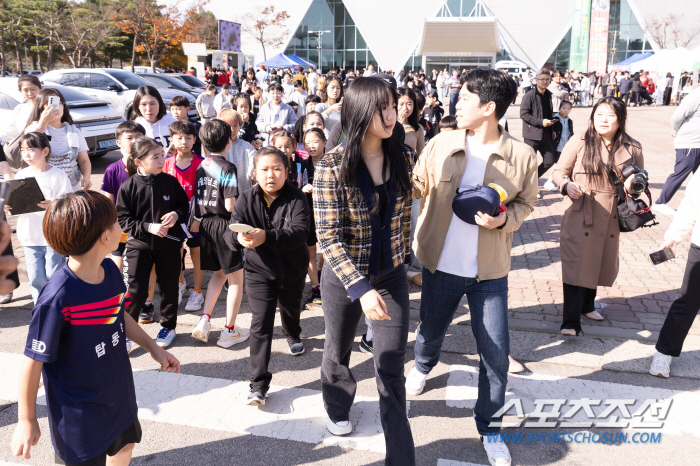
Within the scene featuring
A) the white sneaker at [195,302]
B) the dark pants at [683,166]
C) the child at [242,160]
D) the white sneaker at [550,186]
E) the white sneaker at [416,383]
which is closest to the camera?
the white sneaker at [416,383]

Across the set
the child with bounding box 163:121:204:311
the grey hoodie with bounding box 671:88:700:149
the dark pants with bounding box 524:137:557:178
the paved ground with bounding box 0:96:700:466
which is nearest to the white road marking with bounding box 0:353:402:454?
the paved ground with bounding box 0:96:700:466

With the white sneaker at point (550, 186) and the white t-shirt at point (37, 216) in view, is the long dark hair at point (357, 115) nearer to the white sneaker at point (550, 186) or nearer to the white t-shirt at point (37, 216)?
the white t-shirt at point (37, 216)

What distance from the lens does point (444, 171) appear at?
3086mm

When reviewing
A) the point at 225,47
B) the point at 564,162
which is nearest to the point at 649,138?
the point at 564,162

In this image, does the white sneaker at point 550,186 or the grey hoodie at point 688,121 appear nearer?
the grey hoodie at point 688,121

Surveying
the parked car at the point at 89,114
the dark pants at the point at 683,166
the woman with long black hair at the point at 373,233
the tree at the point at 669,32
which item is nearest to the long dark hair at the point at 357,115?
the woman with long black hair at the point at 373,233

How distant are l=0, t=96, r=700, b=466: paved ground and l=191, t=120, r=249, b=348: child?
16 cm

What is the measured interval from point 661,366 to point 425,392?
1724 millimetres

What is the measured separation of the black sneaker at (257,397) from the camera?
137 inches

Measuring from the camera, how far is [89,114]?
37.3ft

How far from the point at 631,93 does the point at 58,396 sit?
32.4 metres

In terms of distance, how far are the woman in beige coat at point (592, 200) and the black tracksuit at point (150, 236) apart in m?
3.07

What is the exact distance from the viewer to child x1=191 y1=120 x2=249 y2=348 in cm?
434

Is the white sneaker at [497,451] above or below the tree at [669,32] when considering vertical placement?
below
